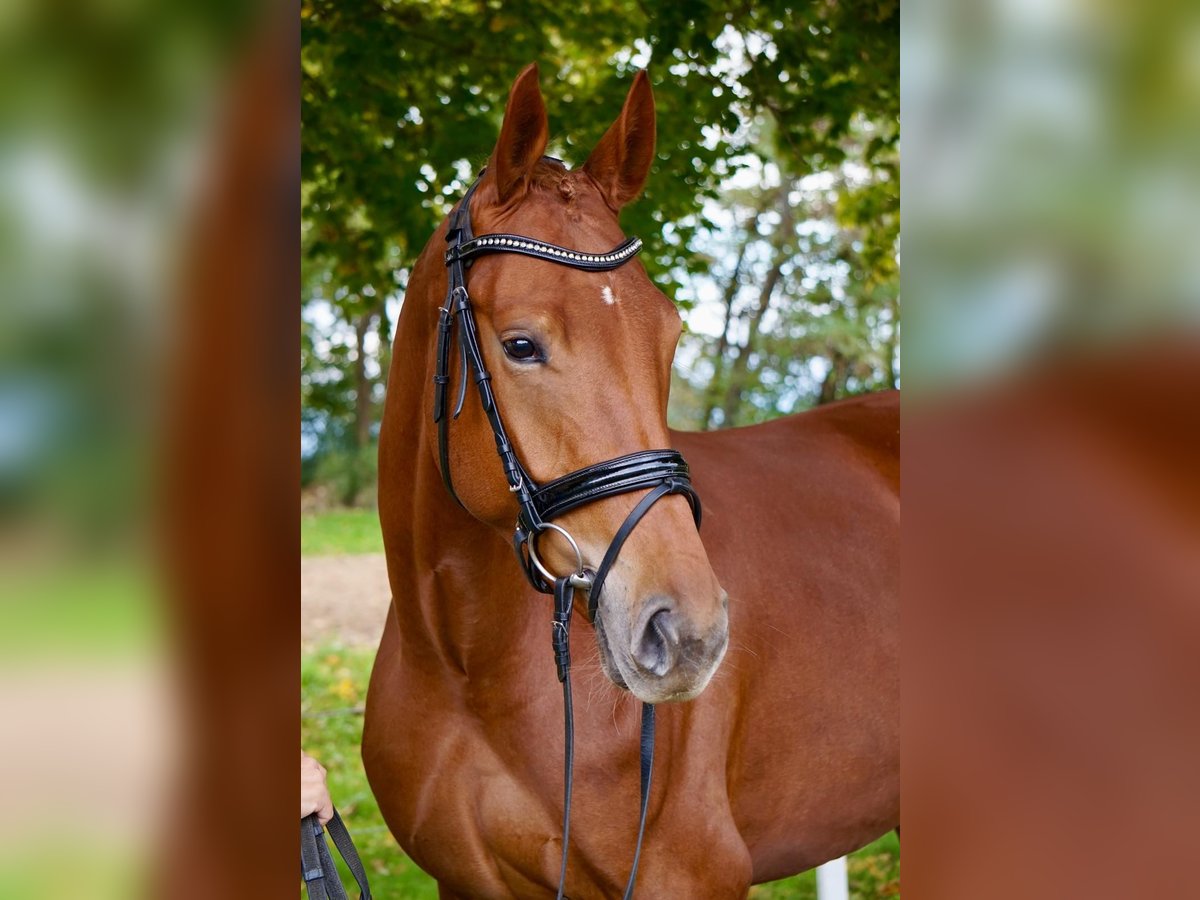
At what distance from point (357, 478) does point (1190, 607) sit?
13239 millimetres

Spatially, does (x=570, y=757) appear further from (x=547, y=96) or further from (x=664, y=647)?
(x=547, y=96)

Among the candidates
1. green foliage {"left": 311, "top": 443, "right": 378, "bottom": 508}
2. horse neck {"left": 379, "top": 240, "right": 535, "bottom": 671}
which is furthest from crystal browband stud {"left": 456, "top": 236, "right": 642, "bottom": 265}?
green foliage {"left": 311, "top": 443, "right": 378, "bottom": 508}

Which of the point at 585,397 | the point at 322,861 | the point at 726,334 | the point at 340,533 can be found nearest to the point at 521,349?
the point at 585,397

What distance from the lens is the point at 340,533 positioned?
38.7 ft

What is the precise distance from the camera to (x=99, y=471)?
2.31ft

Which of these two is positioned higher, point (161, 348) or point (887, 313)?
point (887, 313)

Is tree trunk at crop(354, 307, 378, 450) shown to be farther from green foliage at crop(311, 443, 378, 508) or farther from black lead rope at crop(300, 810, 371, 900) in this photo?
black lead rope at crop(300, 810, 371, 900)

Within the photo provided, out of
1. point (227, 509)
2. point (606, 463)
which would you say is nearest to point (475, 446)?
point (606, 463)

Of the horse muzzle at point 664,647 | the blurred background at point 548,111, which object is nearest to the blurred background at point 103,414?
the horse muzzle at point 664,647

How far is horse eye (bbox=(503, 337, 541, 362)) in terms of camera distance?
205cm

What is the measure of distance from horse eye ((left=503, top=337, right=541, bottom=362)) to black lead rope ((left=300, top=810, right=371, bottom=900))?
0.99 metres

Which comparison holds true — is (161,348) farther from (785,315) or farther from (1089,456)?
(785,315)

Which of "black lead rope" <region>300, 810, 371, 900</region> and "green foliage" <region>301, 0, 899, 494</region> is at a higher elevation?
"green foliage" <region>301, 0, 899, 494</region>

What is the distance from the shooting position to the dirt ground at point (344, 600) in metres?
9.04
